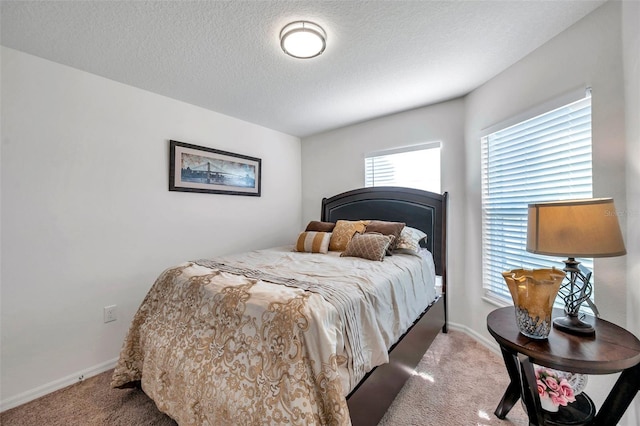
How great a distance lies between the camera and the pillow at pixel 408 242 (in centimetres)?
251

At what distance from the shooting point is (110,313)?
2.20 meters

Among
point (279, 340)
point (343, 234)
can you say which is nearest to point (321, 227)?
point (343, 234)

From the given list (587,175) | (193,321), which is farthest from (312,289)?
(587,175)

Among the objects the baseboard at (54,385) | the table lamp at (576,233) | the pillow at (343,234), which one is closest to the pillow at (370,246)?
the pillow at (343,234)

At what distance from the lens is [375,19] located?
156 centimetres

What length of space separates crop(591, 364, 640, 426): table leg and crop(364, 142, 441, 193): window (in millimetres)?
1965

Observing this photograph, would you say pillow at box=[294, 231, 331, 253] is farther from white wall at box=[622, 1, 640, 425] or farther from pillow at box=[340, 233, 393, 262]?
white wall at box=[622, 1, 640, 425]

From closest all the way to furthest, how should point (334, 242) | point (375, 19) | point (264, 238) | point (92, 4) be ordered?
point (92, 4) → point (375, 19) → point (334, 242) → point (264, 238)

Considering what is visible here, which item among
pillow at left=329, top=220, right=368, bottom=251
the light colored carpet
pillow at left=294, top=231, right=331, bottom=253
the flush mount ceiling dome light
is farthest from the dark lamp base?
the flush mount ceiling dome light

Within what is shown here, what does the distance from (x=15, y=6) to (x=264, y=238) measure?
273cm

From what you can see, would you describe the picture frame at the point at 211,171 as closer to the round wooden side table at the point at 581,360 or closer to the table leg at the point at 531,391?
the round wooden side table at the point at 581,360

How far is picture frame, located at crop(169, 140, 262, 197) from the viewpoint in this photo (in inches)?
104

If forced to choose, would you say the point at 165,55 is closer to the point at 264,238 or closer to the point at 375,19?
the point at 375,19

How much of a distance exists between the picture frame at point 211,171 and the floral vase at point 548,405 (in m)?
3.06
